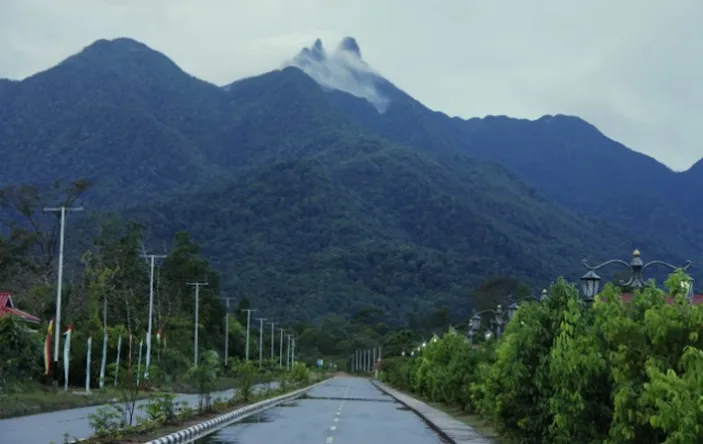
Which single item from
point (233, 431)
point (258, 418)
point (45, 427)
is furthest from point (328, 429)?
point (45, 427)

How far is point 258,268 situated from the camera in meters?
147

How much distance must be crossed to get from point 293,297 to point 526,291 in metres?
46.7

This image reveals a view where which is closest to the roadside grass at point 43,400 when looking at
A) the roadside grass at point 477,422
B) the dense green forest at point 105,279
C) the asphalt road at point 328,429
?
the asphalt road at point 328,429

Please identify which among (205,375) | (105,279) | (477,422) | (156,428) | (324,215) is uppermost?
(324,215)

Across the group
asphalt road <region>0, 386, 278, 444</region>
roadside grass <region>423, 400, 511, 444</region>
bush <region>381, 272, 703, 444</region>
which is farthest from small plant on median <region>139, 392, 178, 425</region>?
bush <region>381, 272, 703, 444</region>

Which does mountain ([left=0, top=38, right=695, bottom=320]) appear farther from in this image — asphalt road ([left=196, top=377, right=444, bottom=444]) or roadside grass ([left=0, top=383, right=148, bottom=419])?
asphalt road ([left=196, top=377, right=444, bottom=444])

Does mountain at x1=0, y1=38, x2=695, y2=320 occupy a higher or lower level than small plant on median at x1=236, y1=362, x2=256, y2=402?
higher

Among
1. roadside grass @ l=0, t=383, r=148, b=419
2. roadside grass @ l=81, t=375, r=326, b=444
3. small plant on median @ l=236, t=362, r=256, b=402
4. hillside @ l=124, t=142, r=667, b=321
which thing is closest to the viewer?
roadside grass @ l=81, t=375, r=326, b=444

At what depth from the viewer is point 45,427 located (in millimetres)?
25281

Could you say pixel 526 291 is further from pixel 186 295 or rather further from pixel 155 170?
pixel 155 170

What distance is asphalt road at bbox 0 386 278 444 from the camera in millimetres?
21177

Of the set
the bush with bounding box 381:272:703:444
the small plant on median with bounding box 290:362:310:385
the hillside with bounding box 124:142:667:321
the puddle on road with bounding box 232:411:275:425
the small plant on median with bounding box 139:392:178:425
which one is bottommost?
the small plant on median with bounding box 290:362:310:385

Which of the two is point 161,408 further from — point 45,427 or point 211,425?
point 45,427

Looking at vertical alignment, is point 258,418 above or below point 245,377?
below
